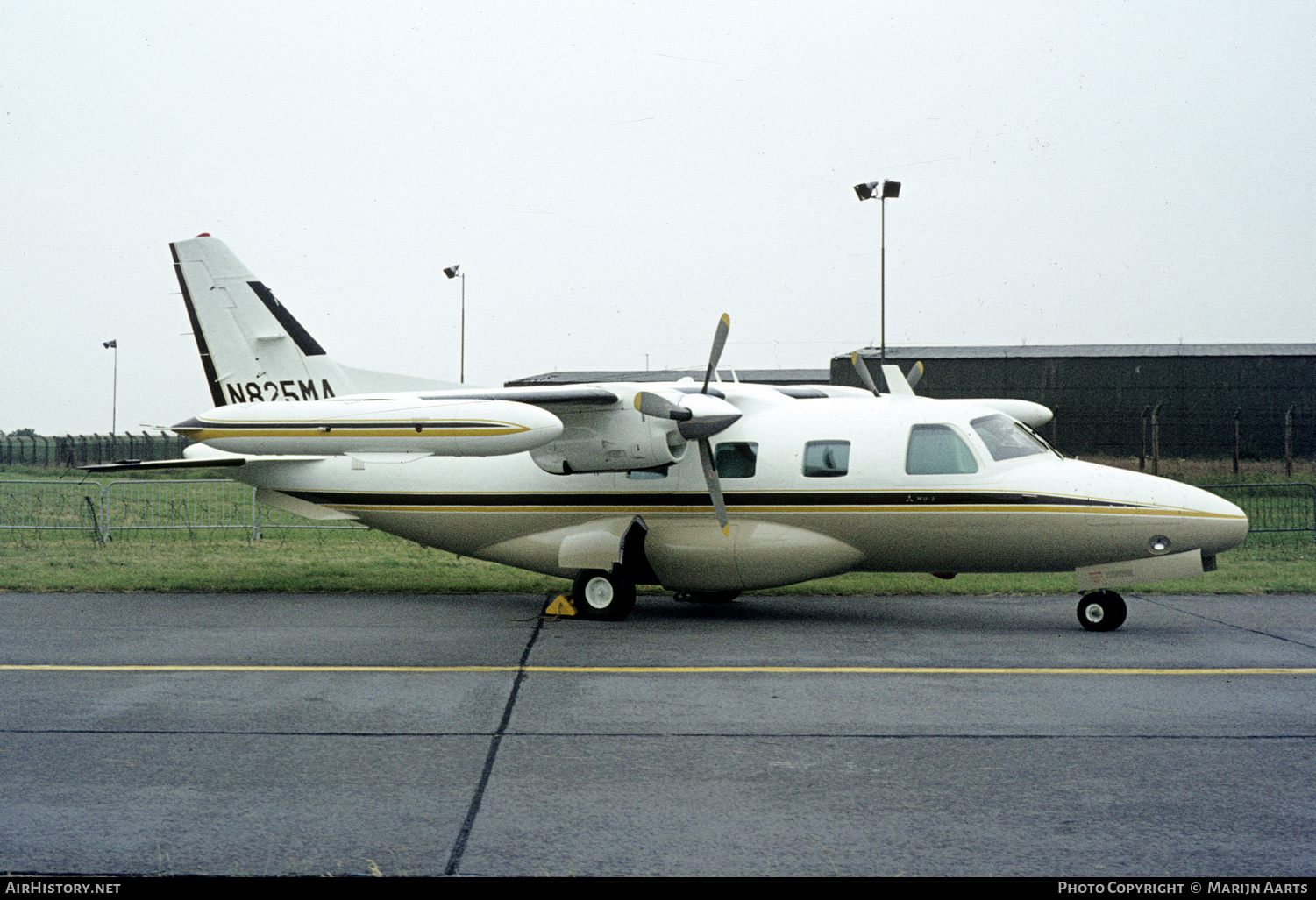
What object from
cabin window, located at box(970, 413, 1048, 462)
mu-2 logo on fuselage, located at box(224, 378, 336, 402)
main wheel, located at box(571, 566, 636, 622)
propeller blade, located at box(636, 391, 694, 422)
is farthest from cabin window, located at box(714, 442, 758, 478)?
mu-2 logo on fuselage, located at box(224, 378, 336, 402)

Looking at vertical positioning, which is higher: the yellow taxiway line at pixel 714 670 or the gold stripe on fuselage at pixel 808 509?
the gold stripe on fuselage at pixel 808 509

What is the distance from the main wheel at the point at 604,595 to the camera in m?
12.4

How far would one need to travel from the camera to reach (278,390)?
14344mm

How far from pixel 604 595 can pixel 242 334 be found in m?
6.32

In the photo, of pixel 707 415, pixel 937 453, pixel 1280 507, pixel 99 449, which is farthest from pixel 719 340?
pixel 99 449

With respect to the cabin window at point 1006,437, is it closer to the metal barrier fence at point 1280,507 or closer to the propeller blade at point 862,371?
the propeller blade at point 862,371

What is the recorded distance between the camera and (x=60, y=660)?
30.2 ft

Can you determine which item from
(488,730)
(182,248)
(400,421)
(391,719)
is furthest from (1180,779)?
(182,248)

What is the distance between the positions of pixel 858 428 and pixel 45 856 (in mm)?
9486

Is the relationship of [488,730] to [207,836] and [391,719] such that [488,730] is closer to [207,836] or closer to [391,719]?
[391,719]

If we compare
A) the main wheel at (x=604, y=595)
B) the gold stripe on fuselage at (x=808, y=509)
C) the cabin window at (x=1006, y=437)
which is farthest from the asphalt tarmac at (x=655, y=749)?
the cabin window at (x=1006, y=437)

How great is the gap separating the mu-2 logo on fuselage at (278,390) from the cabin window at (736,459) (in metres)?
5.53

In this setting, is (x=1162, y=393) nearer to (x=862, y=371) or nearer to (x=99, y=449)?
(x=862, y=371)

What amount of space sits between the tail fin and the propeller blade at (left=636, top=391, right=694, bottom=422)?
4035mm
